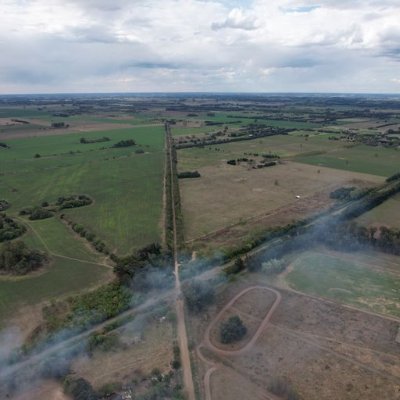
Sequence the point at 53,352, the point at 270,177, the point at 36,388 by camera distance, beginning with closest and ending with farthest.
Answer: the point at 36,388
the point at 53,352
the point at 270,177

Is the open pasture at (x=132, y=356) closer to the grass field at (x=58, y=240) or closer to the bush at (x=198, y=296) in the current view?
the bush at (x=198, y=296)

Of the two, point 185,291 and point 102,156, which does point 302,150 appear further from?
point 185,291

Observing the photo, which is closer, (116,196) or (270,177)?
(116,196)

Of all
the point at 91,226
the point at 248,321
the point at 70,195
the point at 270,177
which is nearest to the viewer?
the point at 248,321

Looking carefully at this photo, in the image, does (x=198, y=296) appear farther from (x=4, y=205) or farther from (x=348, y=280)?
(x=4, y=205)

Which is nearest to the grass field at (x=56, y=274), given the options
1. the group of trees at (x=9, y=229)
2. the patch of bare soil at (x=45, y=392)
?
the group of trees at (x=9, y=229)

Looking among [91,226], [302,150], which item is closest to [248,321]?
[91,226]

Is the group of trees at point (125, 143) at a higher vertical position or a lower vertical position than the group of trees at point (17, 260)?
lower
